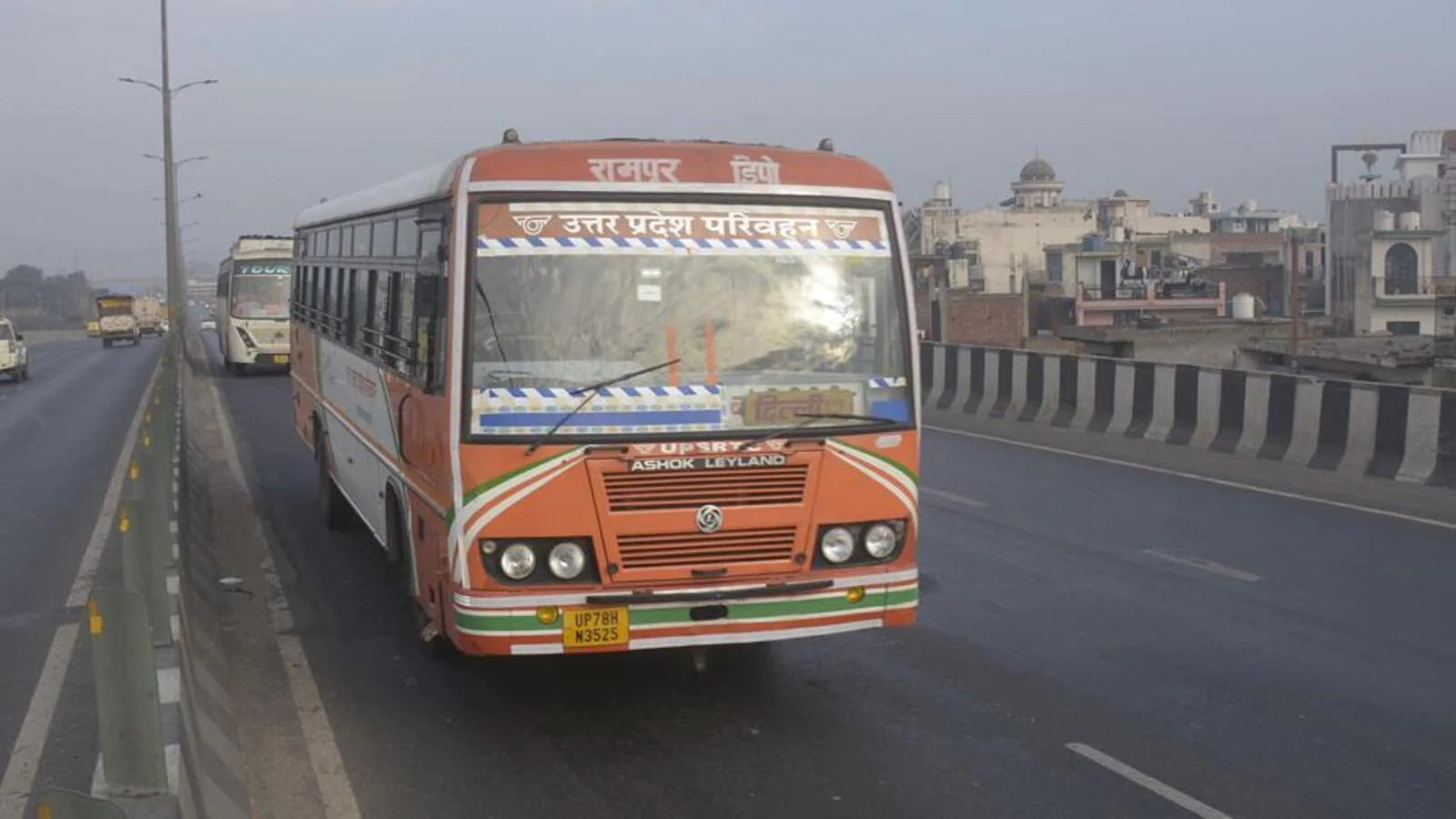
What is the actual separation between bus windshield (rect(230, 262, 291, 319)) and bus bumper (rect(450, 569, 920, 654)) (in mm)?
29299

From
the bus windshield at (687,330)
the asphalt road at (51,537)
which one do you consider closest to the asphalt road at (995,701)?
the asphalt road at (51,537)

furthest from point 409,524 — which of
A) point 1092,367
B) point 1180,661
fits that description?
point 1092,367

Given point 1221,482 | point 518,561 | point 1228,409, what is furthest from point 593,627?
point 1228,409

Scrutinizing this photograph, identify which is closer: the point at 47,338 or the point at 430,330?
the point at 430,330

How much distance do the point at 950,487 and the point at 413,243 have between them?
7778 millimetres

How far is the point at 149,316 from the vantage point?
9775 centimetres

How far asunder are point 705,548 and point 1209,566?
5.24 m

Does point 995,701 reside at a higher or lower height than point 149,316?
lower

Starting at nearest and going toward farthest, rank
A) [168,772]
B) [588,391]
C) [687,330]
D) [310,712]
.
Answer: [168,772], [588,391], [687,330], [310,712]

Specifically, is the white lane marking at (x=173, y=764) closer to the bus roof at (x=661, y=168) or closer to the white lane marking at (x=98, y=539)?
the white lane marking at (x=98, y=539)

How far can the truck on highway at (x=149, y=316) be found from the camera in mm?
95875

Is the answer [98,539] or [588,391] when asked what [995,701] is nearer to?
[588,391]

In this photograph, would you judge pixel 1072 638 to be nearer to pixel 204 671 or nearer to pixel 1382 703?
pixel 1382 703

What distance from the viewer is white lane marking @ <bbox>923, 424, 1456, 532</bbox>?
41.3 ft
